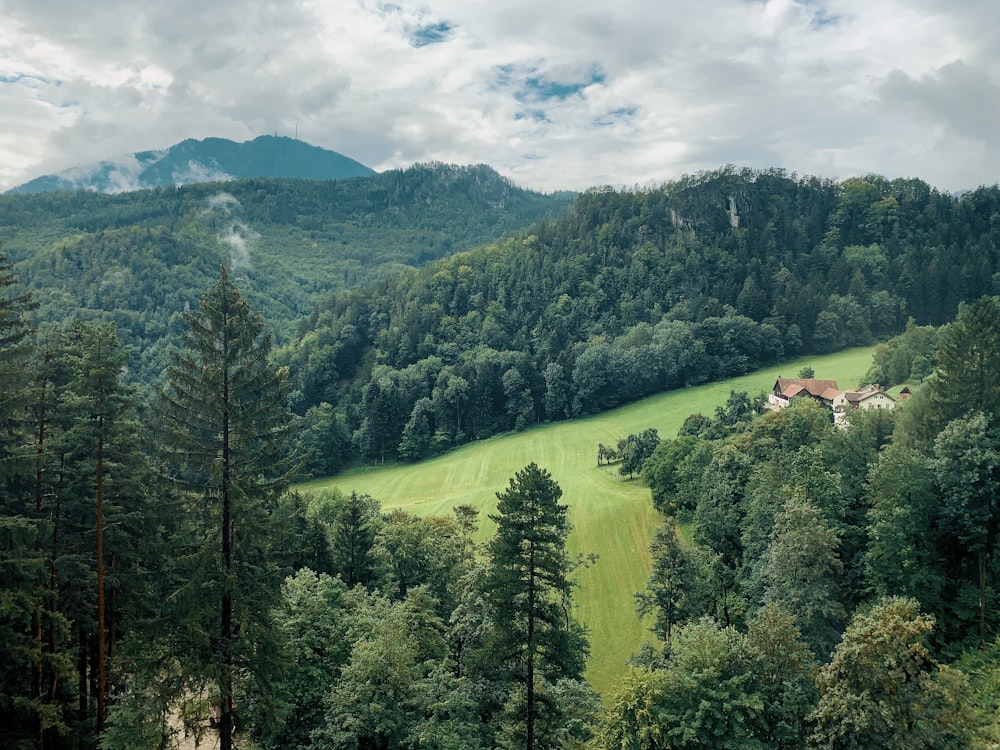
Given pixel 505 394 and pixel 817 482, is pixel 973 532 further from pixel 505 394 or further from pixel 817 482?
pixel 505 394

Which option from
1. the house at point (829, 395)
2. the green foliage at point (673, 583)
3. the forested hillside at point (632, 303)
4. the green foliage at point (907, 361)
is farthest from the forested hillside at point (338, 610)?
the forested hillside at point (632, 303)

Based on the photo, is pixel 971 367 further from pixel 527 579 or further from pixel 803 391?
pixel 803 391

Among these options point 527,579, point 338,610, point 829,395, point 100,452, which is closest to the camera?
point 100,452

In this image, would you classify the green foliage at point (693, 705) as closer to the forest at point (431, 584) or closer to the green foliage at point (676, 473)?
the forest at point (431, 584)

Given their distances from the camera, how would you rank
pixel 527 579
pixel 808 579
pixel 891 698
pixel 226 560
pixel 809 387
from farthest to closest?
pixel 809 387
pixel 808 579
pixel 527 579
pixel 226 560
pixel 891 698

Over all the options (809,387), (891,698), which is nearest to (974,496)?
(891,698)

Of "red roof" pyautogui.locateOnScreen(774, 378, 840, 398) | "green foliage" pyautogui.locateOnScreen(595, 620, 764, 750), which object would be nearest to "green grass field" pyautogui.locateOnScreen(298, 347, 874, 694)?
"red roof" pyautogui.locateOnScreen(774, 378, 840, 398)

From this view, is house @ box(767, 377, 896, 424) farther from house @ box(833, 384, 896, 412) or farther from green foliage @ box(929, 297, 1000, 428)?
green foliage @ box(929, 297, 1000, 428)
